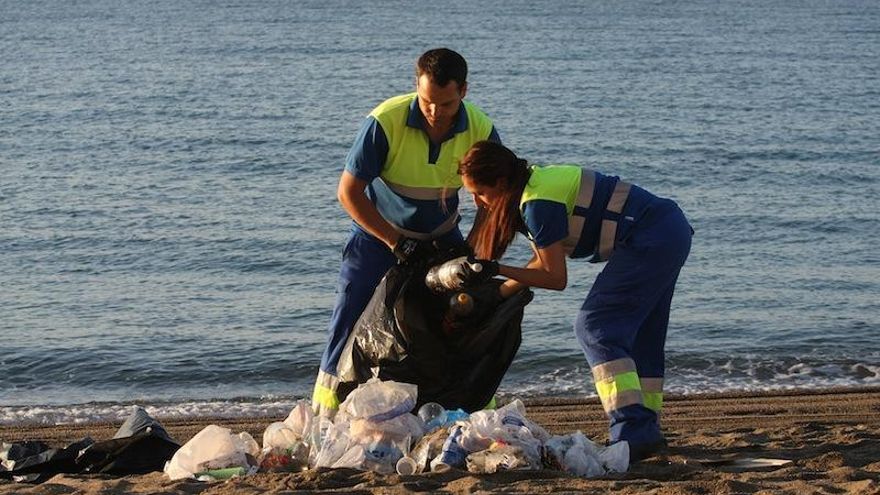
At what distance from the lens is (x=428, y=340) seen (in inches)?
270

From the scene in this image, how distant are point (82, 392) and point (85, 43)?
34743 mm

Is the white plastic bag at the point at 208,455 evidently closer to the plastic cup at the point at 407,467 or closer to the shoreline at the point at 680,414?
the plastic cup at the point at 407,467

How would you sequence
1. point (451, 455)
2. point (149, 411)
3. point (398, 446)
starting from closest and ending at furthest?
point (451, 455)
point (398, 446)
point (149, 411)

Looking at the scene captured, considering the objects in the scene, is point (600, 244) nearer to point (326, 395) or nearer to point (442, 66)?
point (442, 66)

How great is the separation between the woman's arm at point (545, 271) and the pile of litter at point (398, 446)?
56 cm

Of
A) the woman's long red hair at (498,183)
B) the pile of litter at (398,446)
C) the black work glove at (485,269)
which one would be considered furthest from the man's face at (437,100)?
the pile of litter at (398,446)

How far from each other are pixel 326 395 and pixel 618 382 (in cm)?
139

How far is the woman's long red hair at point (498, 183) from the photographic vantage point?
6266 mm

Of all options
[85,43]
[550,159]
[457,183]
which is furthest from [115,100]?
[457,183]

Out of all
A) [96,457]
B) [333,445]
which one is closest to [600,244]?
[333,445]

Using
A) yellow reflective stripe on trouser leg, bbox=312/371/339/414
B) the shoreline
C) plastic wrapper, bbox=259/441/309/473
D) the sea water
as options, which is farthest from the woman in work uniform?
the sea water

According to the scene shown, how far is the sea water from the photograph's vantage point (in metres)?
12.3

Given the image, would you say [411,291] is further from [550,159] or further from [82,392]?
[550,159]

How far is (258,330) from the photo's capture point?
13.3 m
